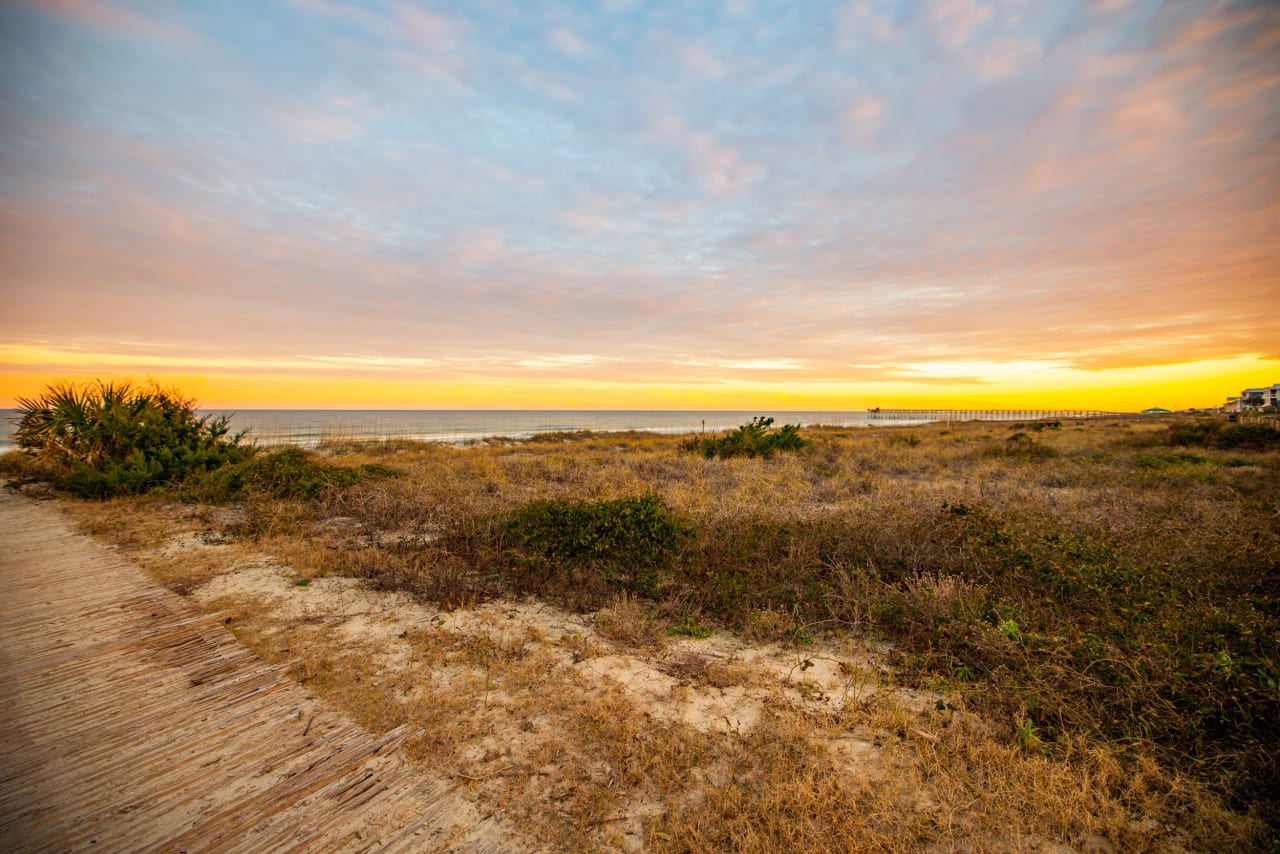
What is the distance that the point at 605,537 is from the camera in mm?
7312

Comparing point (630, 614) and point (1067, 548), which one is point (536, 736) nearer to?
point (630, 614)

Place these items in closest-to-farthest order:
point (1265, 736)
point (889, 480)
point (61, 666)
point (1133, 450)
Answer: point (1265, 736), point (61, 666), point (889, 480), point (1133, 450)

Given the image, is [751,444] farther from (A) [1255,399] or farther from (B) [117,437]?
(A) [1255,399]

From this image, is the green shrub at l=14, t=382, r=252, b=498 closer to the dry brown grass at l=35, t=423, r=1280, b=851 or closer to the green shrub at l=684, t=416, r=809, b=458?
the dry brown grass at l=35, t=423, r=1280, b=851

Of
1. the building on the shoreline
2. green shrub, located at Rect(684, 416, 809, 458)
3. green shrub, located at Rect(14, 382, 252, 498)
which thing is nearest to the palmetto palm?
green shrub, located at Rect(14, 382, 252, 498)

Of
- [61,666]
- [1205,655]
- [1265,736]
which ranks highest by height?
[1205,655]

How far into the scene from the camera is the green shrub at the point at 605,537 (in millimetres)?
6812

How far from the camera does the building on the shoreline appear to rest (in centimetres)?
7325

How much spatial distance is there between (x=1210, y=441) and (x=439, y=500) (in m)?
27.4

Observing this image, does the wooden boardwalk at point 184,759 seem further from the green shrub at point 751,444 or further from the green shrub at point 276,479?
the green shrub at point 751,444

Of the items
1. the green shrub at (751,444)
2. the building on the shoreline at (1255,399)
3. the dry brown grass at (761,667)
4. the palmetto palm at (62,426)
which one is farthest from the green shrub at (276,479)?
the building on the shoreline at (1255,399)

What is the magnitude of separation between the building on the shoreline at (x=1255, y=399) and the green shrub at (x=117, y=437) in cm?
10469

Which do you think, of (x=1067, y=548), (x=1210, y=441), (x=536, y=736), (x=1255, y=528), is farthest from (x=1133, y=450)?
(x=536, y=736)

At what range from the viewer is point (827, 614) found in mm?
5566
